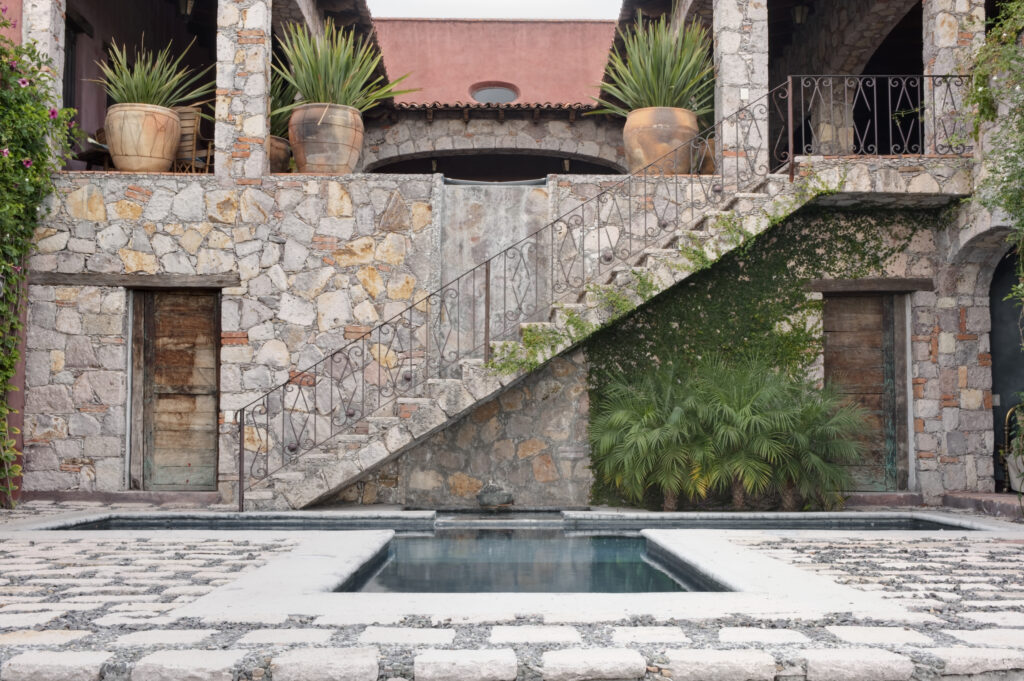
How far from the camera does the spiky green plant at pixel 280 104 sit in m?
9.73

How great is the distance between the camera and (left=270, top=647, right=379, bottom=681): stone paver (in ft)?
9.93

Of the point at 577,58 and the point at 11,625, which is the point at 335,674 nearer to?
the point at 11,625

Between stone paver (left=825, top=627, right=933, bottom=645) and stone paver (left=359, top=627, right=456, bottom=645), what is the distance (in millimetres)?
1446

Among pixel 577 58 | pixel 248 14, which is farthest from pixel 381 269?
pixel 577 58

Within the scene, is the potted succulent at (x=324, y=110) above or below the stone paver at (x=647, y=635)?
above

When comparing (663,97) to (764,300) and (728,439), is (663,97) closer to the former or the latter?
(764,300)

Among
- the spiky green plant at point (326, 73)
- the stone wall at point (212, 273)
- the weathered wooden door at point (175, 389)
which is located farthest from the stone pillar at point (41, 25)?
the weathered wooden door at point (175, 389)

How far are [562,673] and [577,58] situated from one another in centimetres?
1418

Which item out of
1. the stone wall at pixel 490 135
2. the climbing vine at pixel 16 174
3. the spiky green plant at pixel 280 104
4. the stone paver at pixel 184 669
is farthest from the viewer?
the stone wall at pixel 490 135

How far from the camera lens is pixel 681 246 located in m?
8.13

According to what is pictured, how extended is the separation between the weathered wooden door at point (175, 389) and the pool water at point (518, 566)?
3.20 metres

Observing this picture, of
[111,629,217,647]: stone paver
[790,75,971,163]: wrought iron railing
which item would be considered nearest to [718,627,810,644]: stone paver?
[111,629,217,647]: stone paver

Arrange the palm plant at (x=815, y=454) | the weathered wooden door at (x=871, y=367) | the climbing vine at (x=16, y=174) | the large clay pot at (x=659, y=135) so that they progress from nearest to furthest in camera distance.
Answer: the palm plant at (x=815, y=454) < the climbing vine at (x=16, y=174) < the large clay pot at (x=659, y=135) < the weathered wooden door at (x=871, y=367)

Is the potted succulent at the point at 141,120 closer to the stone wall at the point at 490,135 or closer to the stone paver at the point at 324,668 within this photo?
the stone wall at the point at 490,135
